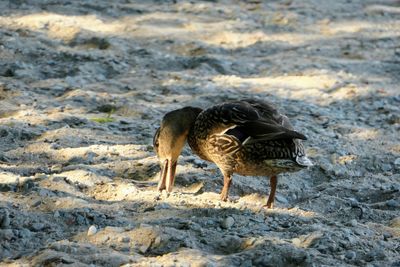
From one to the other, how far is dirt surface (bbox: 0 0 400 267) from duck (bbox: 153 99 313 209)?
252mm

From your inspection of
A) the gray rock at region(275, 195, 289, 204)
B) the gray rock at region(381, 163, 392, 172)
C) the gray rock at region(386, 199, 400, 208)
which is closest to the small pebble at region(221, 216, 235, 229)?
the gray rock at region(275, 195, 289, 204)

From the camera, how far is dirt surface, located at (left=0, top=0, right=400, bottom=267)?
175 inches

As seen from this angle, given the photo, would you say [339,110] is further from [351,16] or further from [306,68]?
[351,16]

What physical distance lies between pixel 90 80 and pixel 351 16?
425 centimetres

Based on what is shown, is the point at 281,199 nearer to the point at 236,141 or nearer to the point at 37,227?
the point at 236,141

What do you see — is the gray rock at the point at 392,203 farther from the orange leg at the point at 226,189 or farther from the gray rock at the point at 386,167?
the orange leg at the point at 226,189

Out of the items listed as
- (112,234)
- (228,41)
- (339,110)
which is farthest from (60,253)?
(228,41)

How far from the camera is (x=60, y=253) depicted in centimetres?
412

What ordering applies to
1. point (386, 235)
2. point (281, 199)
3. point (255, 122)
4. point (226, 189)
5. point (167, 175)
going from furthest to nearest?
point (281, 199) < point (167, 175) < point (226, 189) < point (255, 122) < point (386, 235)

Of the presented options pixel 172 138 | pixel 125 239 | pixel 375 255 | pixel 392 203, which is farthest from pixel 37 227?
pixel 392 203

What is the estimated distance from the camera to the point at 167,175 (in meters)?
5.64

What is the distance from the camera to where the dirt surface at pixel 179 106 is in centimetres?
446

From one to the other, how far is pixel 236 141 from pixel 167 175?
2.10 feet

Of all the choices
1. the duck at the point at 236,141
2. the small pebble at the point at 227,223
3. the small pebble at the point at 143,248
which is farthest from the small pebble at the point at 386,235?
the small pebble at the point at 143,248
